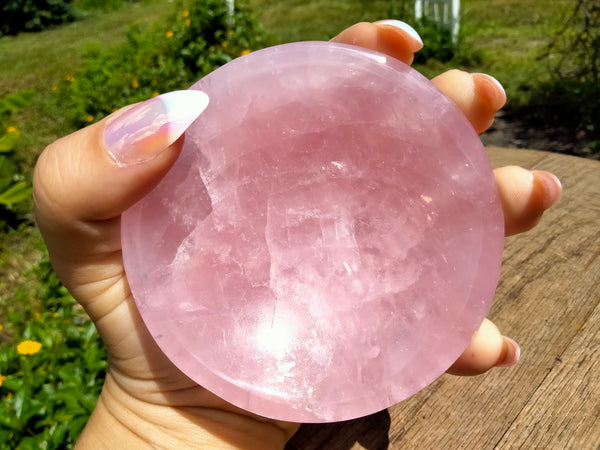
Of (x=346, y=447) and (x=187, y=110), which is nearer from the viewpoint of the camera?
(x=187, y=110)

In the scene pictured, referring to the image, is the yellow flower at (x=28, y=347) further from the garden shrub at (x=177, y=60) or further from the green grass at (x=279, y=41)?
the garden shrub at (x=177, y=60)

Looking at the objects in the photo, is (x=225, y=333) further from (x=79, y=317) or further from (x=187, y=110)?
(x=79, y=317)

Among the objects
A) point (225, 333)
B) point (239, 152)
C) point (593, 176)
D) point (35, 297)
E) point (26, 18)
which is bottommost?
point (26, 18)

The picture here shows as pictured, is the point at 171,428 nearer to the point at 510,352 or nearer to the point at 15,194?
the point at 510,352

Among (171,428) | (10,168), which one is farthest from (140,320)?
(10,168)

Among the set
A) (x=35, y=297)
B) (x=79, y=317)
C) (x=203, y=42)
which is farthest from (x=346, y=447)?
(x=203, y=42)
